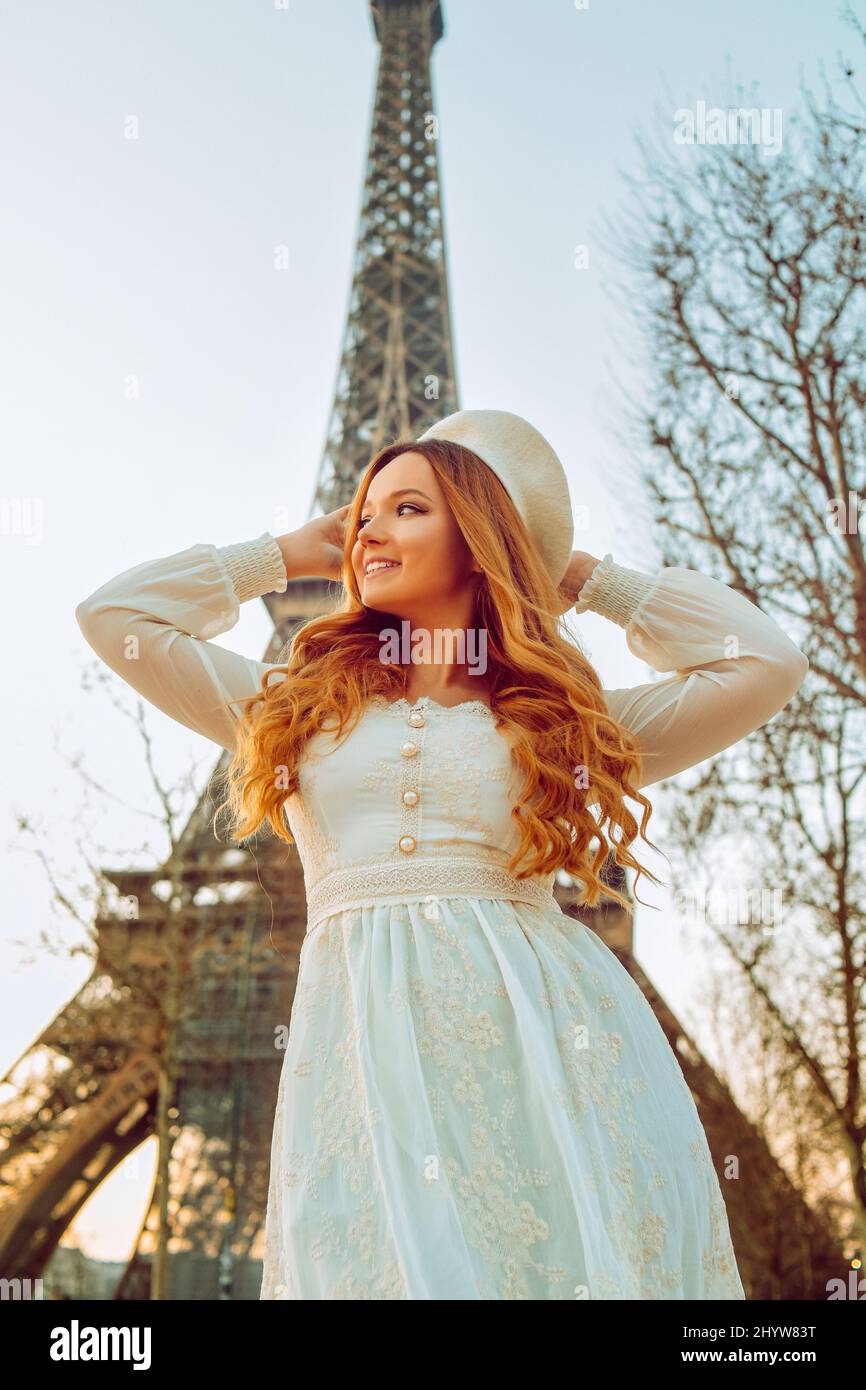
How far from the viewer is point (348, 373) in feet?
102

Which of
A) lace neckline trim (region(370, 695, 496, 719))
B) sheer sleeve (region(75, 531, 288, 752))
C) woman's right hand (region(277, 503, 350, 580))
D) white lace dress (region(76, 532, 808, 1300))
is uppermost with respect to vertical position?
woman's right hand (region(277, 503, 350, 580))

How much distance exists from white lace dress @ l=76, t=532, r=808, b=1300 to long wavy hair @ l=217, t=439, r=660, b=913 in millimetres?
54

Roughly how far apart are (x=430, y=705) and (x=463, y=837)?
0.32 meters

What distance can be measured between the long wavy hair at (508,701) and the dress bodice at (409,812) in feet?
0.12

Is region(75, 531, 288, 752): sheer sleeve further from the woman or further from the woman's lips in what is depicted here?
the woman's lips

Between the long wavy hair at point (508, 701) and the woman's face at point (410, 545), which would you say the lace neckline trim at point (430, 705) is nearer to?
the long wavy hair at point (508, 701)

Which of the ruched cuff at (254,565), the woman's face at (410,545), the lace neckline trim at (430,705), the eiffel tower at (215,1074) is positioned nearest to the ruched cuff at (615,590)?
the woman's face at (410,545)

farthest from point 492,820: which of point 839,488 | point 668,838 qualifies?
A: point 668,838

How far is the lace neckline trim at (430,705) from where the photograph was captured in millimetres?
2762

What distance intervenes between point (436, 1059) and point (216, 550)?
1.23 m

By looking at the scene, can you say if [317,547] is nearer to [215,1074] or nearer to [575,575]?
[575,575]

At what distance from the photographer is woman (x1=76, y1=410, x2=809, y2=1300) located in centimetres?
221

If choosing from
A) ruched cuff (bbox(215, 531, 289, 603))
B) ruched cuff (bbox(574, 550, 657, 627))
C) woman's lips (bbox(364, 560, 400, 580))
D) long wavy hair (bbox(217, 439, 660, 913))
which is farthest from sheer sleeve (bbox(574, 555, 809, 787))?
ruched cuff (bbox(215, 531, 289, 603))

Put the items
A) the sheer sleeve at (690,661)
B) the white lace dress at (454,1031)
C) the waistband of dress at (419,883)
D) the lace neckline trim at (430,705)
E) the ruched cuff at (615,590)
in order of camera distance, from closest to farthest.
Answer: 1. the white lace dress at (454,1031)
2. the waistband of dress at (419,883)
3. the lace neckline trim at (430,705)
4. the sheer sleeve at (690,661)
5. the ruched cuff at (615,590)
